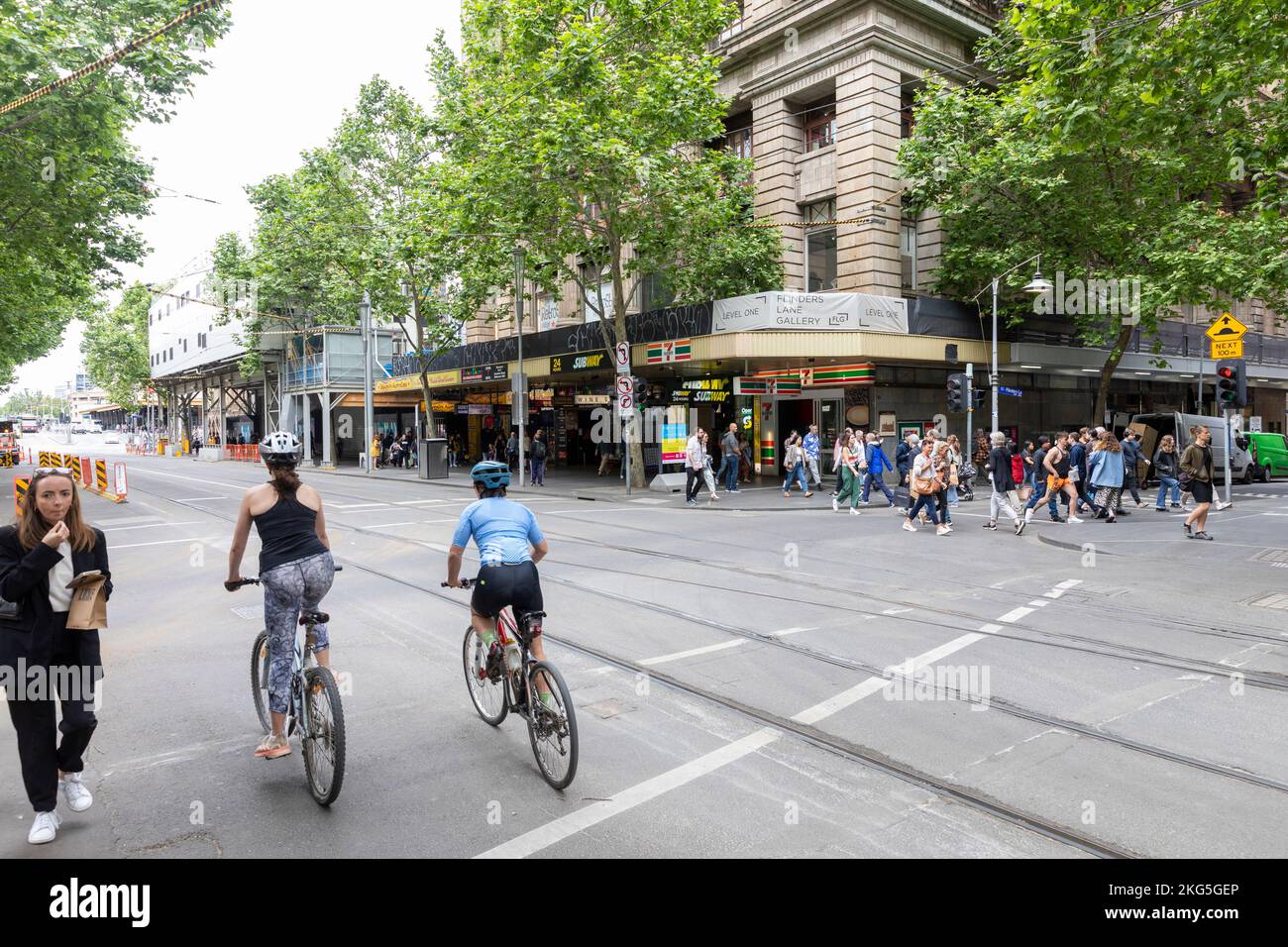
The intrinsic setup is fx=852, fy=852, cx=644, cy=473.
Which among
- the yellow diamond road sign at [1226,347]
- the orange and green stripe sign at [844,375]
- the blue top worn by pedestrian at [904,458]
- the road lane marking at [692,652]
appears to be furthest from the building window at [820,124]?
the road lane marking at [692,652]

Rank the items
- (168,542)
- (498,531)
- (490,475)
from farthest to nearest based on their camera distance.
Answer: (168,542) → (490,475) → (498,531)

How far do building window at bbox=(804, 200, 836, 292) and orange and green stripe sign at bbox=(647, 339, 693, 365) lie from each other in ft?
15.8

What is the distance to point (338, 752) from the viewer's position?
3984 millimetres

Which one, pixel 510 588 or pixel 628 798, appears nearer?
pixel 628 798

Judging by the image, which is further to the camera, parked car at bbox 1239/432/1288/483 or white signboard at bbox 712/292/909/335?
parked car at bbox 1239/432/1288/483

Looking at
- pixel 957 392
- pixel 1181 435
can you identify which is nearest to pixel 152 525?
pixel 957 392

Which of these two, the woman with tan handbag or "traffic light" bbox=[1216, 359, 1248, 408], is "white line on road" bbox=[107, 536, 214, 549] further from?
"traffic light" bbox=[1216, 359, 1248, 408]

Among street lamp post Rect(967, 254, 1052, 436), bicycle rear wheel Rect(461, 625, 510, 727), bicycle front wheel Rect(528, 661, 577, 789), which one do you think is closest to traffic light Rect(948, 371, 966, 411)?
street lamp post Rect(967, 254, 1052, 436)

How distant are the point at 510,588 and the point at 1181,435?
25.9m

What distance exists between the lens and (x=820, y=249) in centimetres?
2628

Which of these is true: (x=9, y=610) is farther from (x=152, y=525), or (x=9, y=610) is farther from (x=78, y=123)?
(x=78, y=123)

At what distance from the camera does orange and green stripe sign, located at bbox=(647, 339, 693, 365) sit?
2445 cm

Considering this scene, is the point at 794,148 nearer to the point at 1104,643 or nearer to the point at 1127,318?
the point at 1127,318
